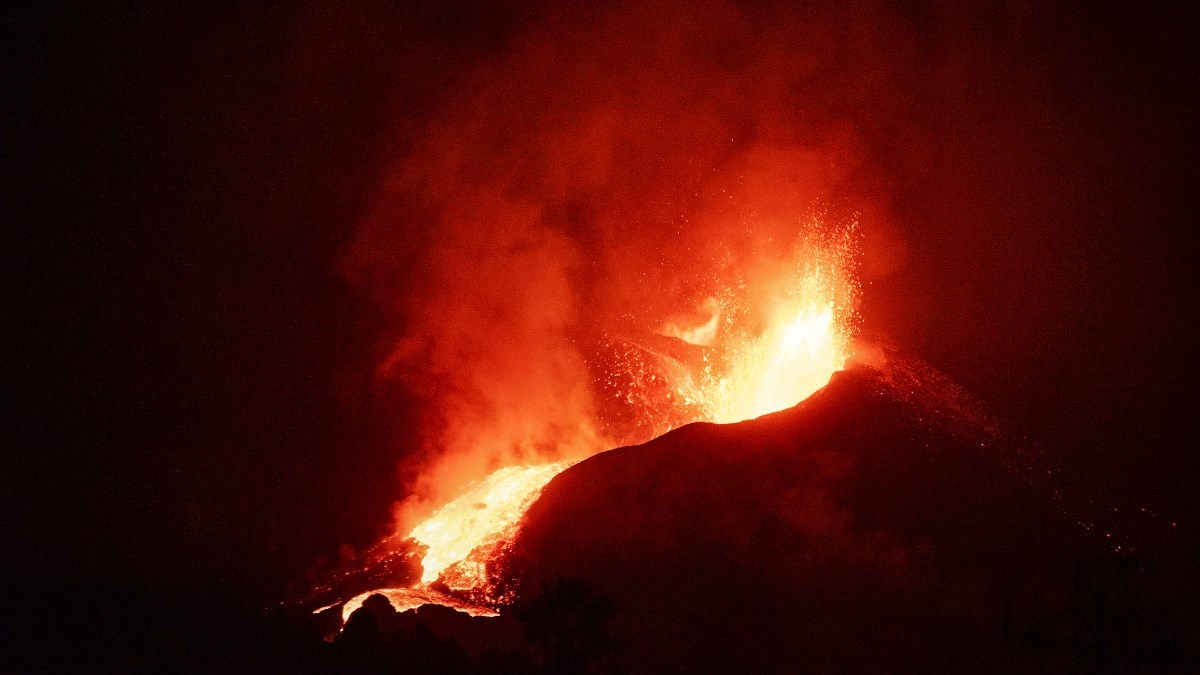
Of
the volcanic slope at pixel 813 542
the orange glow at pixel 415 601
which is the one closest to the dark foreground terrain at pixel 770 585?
the volcanic slope at pixel 813 542

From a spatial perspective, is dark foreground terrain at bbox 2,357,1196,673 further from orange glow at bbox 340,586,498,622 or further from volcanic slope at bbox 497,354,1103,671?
orange glow at bbox 340,586,498,622

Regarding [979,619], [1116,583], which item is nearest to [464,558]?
[979,619]

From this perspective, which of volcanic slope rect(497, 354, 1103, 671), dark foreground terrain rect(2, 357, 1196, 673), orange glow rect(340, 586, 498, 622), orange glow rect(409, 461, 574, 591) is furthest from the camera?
orange glow rect(409, 461, 574, 591)

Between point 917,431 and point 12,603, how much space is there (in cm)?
3447

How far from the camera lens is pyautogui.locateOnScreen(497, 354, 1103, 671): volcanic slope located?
2980 cm

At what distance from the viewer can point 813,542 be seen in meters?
33.7

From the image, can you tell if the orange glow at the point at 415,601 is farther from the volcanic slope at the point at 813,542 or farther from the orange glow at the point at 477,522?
the volcanic slope at the point at 813,542

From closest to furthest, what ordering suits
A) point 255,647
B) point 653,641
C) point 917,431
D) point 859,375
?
point 255,647
point 653,641
point 917,431
point 859,375

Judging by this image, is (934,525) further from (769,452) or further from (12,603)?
(12,603)

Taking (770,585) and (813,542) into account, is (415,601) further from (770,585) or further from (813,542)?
(813,542)

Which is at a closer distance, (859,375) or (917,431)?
(917,431)

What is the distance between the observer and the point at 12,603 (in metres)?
25.5

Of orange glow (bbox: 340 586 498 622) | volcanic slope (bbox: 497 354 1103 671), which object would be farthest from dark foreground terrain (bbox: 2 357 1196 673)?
orange glow (bbox: 340 586 498 622)

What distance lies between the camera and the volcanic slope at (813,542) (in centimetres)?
2980
